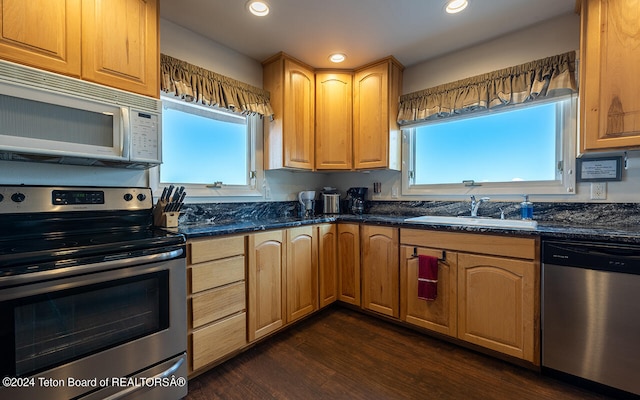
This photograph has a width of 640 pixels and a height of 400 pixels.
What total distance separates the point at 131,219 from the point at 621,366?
114 inches

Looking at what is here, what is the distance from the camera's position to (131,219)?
175 cm

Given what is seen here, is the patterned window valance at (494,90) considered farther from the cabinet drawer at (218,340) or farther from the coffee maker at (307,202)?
the cabinet drawer at (218,340)

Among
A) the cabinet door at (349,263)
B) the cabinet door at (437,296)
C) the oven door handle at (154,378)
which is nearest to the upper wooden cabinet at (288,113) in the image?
the cabinet door at (349,263)

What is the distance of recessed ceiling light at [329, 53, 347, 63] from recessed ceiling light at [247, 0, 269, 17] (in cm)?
81

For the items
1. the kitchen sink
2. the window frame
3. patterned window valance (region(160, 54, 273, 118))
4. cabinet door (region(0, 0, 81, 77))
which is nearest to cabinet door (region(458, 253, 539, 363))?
the kitchen sink

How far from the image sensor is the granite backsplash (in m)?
1.87

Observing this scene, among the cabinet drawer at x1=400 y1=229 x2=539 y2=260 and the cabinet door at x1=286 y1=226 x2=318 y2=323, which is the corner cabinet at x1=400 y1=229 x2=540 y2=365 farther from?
the cabinet door at x1=286 y1=226 x2=318 y2=323

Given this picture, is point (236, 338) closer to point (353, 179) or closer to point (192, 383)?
point (192, 383)

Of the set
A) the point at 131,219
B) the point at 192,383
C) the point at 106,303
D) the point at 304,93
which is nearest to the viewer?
the point at 106,303

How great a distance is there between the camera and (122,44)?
1.54 metres

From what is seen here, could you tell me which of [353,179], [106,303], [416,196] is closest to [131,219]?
[106,303]

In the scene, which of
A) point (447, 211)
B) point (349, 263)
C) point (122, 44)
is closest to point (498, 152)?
point (447, 211)

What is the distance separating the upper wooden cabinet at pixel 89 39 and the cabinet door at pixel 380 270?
1904 mm

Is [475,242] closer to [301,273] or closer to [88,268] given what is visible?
[301,273]
